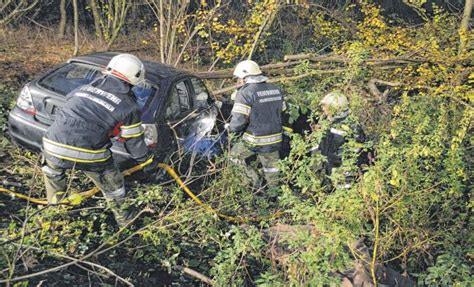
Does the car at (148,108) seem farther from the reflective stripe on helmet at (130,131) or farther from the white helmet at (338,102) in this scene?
the white helmet at (338,102)

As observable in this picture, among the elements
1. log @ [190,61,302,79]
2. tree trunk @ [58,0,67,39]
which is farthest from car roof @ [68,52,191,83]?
tree trunk @ [58,0,67,39]

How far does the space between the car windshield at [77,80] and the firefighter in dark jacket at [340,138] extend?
2.06 m

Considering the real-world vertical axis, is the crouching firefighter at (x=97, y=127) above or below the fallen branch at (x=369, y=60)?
above

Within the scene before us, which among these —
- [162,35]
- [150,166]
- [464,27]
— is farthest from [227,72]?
[150,166]

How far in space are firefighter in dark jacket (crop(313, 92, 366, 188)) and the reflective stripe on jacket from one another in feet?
2.22

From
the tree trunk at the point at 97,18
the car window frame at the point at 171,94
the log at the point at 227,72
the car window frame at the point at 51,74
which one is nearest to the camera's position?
the car window frame at the point at 51,74

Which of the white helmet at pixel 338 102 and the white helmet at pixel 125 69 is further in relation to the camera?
the white helmet at pixel 338 102

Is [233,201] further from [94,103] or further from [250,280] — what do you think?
[94,103]

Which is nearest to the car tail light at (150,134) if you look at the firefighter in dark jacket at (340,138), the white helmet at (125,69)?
the white helmet at (125,69)

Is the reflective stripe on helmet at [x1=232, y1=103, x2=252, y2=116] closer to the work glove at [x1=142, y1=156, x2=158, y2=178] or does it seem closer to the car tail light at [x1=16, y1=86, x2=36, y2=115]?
the work glove at [x1=142, y1=156, x2=158, y2=178]

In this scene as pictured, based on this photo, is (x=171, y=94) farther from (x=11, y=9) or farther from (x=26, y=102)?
(x=11, y=9)

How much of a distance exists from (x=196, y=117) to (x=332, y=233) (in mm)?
3343

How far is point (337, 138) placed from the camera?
588 cm

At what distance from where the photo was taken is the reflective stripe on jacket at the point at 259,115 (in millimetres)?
6047
